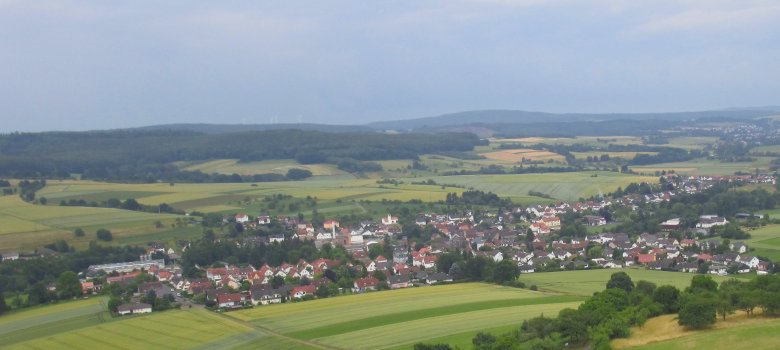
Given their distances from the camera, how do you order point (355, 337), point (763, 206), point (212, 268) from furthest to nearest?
point (763, 206), point (212, 268), point (355, 337)

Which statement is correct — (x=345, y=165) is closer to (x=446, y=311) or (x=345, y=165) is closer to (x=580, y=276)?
(x=580, y=276)

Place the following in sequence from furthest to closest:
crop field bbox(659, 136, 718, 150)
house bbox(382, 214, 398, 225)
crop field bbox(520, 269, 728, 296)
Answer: crop field bbox(659, 136, 718, 150) < house bbox(382, 214, 398, 225) < crop field bbox(520, 269, 728, 296)

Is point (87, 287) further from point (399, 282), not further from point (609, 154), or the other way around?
point (609, 154)

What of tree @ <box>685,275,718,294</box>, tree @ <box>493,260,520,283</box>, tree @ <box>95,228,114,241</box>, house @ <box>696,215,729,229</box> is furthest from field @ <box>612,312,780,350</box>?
tree @ <box>95,228,114,241</box>

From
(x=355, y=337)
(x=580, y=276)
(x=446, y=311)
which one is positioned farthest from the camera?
(x=580, y=276)

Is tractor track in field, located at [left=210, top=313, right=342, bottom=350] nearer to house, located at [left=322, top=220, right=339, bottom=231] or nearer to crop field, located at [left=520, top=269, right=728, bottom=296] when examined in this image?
crop field, located at [left=520, top=269, right=728, bottom=296]

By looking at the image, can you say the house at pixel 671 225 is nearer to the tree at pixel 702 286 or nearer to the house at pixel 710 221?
the house at pixel 710 221

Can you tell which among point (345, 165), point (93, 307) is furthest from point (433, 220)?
point (345, 165)
